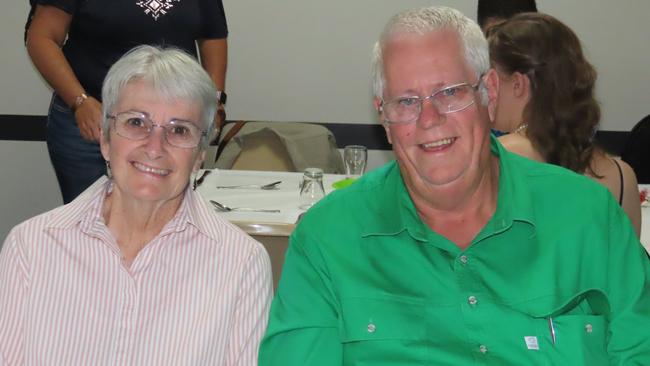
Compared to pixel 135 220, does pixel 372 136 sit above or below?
below

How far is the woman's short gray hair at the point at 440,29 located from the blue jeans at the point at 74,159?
187 centimetres

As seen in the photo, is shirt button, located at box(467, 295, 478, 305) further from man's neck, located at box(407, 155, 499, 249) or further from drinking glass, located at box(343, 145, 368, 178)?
drinking glass, located at box(343, 145, 368, 178)

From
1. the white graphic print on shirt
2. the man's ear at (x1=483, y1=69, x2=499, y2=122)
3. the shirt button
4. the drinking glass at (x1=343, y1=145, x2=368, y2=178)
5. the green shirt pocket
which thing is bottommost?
the drinking glass at (x1=343, y1=145, x2=368, y2=178)

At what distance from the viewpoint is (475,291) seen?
1.78 meters

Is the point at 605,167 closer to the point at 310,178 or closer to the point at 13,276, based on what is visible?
the point at 310,178

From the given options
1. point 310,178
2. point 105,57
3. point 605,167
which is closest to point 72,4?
point 105,57

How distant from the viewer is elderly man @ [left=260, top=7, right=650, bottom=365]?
1768 mm

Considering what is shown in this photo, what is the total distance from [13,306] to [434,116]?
108 centimetres

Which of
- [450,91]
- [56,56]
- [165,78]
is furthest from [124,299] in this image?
[56,56]

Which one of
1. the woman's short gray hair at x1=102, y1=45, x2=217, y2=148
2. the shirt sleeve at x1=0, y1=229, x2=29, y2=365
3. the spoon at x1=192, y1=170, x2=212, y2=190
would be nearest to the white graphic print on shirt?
the spoon at x1=192, y1=170, x2=212, y2=190

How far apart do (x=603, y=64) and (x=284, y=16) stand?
6.99 ft

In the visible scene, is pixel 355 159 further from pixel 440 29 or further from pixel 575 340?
pixel 575 340

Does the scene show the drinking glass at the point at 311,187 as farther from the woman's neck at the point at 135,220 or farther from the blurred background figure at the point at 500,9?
the blurred background figure at the point at 500,9

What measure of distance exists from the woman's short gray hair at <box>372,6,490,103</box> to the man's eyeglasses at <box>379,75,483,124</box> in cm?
5
